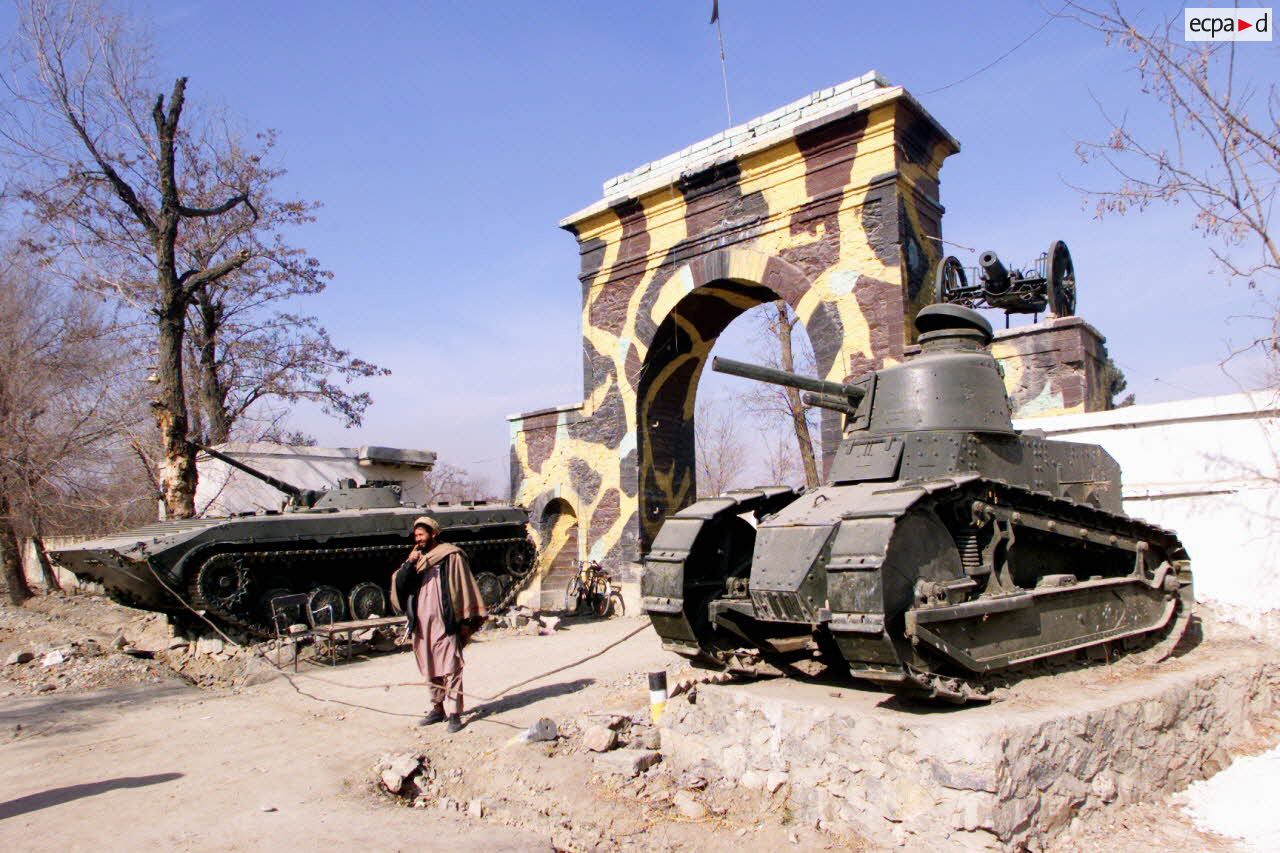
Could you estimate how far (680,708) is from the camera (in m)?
5.95

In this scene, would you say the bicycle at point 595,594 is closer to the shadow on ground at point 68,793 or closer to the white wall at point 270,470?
the white wall at point 270,470

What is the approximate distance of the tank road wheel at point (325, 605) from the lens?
36.2 ft

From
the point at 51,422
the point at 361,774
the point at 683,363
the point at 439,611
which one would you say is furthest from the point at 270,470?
the point at 361,774

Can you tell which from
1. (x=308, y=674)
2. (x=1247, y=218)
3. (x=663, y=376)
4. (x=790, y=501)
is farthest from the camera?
(x=663, y=376)

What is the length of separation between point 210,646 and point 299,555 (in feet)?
4.78

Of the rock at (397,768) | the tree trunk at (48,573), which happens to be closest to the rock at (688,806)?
the rock at (397,768)

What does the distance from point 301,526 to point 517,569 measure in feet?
10.7

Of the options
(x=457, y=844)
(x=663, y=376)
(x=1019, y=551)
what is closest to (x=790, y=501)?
(x=1019, y=551)

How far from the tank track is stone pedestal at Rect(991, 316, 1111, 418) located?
25.7 ft

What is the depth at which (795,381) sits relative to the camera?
7.00m

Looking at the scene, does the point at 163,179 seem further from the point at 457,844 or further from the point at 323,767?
the point at 457,844

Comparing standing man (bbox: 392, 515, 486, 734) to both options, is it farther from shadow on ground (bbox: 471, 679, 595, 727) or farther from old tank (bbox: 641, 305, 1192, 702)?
old tank (bbox: 641, 305, 1192, 702)

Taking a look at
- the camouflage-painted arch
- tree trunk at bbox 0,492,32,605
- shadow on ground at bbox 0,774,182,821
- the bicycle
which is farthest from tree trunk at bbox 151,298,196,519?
shadow on ground at bbox 0,774,182,821

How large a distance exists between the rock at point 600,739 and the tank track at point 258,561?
639 centimetres
